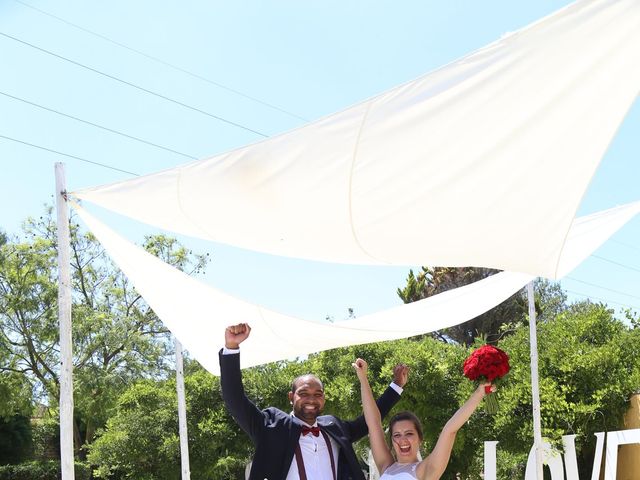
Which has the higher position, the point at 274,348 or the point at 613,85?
the point at 613,85

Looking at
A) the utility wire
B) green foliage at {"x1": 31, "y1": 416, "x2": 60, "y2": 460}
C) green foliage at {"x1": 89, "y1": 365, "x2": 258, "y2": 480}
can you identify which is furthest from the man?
green foliage at {"x1": 31, "y1": 416, "x2": 60, "y2": 460}

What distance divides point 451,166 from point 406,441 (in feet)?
3.76

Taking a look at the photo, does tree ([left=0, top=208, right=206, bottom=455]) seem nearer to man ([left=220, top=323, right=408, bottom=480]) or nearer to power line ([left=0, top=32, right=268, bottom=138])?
power line ([left=0, top=32, right=268, bottom=138])

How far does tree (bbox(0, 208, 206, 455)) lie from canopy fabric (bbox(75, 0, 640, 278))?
15.8 metres

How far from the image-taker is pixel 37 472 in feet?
59.0

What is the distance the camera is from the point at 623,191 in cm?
1234

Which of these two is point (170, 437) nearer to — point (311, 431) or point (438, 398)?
point (438, 398)

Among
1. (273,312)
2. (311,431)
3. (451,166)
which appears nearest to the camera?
(451,166)

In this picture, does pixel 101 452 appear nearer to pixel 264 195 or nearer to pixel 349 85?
pixel 349 85

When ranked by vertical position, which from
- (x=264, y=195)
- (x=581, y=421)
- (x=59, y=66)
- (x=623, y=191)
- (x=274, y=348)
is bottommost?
(x=581, y=421)

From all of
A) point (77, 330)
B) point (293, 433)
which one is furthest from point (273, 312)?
point (77, 330)

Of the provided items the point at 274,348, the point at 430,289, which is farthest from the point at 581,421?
the point at 430,289

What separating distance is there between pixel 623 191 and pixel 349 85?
20.3 feet

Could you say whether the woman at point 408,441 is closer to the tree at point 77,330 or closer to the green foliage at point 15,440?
the tree at point 77,330
